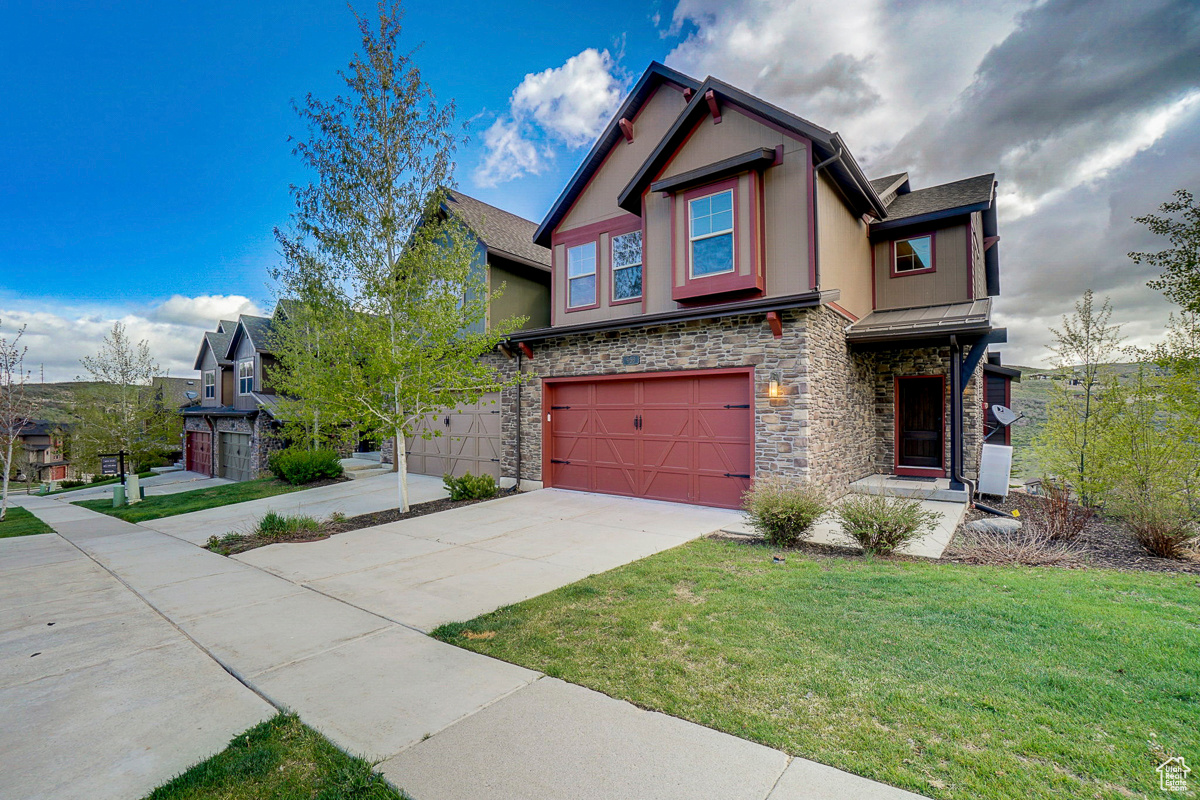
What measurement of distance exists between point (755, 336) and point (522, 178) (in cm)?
1065

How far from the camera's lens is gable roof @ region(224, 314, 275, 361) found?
2163 centimetres

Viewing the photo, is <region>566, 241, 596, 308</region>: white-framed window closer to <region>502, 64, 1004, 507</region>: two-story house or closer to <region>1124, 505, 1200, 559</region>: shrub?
<region>502, 64, 1004, 507</region>: two-story house

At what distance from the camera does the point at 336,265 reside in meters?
9.79

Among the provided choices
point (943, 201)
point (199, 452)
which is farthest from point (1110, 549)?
point (199, 452)

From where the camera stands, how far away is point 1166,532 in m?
6.23

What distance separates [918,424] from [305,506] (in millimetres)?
14380

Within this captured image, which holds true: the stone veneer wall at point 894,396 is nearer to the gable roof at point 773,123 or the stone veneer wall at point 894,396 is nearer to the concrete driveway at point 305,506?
the gable roof at point 773,123

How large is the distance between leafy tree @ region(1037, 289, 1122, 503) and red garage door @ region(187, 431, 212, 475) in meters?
30.7

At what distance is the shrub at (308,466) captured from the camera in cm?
1488

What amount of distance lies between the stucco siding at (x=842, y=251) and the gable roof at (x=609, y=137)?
12.3 ft

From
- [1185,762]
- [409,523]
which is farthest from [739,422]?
[1185,762]

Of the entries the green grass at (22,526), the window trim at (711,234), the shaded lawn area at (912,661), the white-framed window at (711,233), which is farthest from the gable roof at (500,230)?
the green grass at (22,526)

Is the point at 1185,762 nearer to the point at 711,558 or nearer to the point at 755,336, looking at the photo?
the point at 711,558

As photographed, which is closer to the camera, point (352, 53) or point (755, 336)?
point (755, 336)
